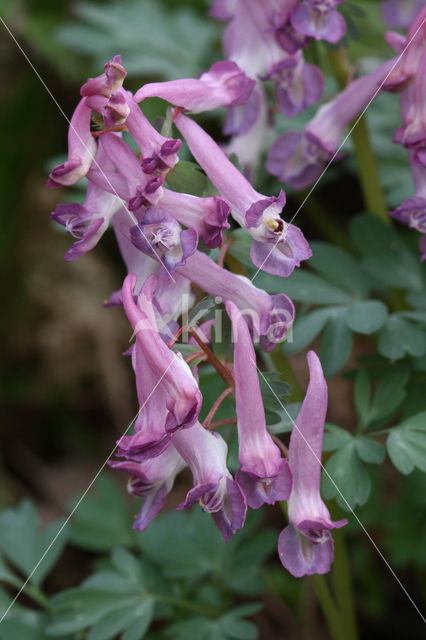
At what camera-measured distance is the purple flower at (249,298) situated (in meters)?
1.15

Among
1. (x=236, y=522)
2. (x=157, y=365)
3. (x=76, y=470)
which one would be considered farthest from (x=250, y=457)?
(x=76, y=470)

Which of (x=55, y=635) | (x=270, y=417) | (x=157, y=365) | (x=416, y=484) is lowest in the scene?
(x=55, y=635)

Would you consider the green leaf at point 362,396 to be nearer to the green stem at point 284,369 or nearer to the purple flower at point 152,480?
the green stem at point 284,369

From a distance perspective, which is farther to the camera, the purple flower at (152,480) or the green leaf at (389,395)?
the green leaf at (389,395)

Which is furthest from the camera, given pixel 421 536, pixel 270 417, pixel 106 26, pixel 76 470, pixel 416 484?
pixel 76 470

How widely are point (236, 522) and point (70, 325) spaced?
2268 millimetres

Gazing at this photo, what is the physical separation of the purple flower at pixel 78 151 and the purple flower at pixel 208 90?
0.10 metres

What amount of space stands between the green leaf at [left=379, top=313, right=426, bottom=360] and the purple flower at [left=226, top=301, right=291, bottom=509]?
0.41 m

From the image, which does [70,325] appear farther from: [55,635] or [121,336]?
[55,635]

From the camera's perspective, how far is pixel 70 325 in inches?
126

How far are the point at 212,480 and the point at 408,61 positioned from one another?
2.92 feet

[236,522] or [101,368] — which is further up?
[236,522]

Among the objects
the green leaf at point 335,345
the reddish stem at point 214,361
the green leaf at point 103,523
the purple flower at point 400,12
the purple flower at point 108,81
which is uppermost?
the purple flower at point 108,81

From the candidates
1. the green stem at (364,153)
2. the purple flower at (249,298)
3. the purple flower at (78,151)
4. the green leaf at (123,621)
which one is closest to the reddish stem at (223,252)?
the purple flower at (249,298)
